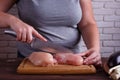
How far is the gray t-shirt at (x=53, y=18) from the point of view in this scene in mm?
1004

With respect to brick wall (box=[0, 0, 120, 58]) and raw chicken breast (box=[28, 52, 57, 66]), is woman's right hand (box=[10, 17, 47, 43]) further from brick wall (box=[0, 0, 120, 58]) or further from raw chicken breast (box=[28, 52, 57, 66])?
brick wall (box=[0, 0, 120, 58])

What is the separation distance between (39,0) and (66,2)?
0.10 m

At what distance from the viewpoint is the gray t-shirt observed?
3.29 feet

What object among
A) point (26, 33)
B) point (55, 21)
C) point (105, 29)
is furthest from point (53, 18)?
point (105, 29)

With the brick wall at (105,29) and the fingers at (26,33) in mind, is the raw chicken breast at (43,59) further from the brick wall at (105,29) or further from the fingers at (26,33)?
the brick wall at (105,29)

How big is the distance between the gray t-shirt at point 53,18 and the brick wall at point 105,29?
42 centimetres

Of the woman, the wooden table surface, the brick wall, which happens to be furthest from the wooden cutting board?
the brick wall

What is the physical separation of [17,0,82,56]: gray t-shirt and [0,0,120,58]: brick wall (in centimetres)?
42

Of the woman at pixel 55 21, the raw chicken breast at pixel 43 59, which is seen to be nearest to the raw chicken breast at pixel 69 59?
the raw chicken breast at pixel 43 59

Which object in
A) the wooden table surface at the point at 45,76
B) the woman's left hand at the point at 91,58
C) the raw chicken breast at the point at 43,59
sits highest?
the raw chicken breast at the point at 43,59

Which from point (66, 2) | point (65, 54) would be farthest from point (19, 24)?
point (66, 2)

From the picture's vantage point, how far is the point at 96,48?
3.08 feet

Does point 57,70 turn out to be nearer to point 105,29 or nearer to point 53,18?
point 53,18

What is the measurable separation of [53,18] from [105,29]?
560 mm
